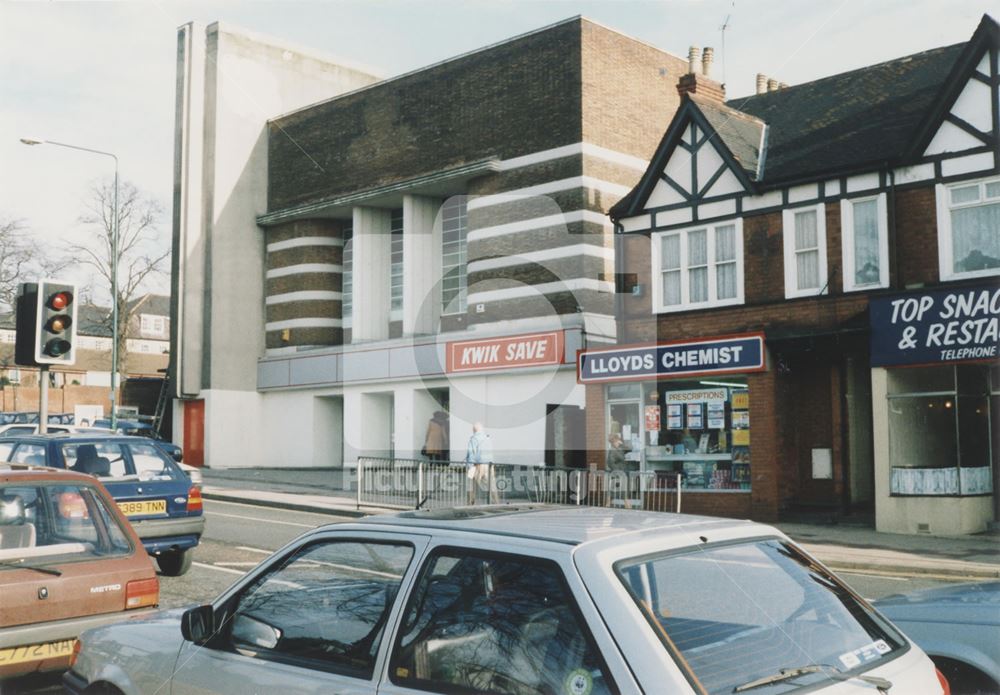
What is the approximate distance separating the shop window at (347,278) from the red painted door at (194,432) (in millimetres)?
5990

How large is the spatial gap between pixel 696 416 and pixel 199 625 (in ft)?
60.0

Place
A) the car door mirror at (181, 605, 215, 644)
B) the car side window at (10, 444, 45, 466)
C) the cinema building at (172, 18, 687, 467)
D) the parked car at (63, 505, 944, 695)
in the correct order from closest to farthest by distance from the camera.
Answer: the parked car at (63, 505, 944, 695), the car door mirror at (181, 605, 215, 644), the car side window at (10, 444, 45, 466), the cinema building at (172, 18, 687, 467)

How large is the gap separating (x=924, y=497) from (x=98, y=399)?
65.2 m

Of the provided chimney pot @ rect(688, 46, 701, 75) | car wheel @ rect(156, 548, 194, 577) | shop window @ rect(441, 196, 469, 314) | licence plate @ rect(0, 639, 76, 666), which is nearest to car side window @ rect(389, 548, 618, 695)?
licence plate @ rect(0, 639, 76, 666)

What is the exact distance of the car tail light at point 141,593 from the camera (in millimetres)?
6508

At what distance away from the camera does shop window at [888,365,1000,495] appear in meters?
17.8

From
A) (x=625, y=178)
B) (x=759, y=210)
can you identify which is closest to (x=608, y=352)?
(x=759, y=210)

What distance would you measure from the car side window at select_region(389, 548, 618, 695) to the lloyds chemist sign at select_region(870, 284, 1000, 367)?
16083 mm

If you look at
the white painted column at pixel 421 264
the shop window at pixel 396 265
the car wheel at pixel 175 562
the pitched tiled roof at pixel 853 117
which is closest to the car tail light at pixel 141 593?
the car wheel at pixel 175 562

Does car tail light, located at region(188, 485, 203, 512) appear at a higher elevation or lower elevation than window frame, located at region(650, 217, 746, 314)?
lower

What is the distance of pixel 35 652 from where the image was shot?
607 cm

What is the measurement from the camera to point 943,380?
18.0 meters

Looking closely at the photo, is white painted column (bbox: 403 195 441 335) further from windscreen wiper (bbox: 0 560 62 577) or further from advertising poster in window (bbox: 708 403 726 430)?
windscreen wiper (bbox: 0 560 62 577)

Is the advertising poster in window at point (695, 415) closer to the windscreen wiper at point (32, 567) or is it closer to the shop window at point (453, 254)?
the shop window at point (453, 254)
